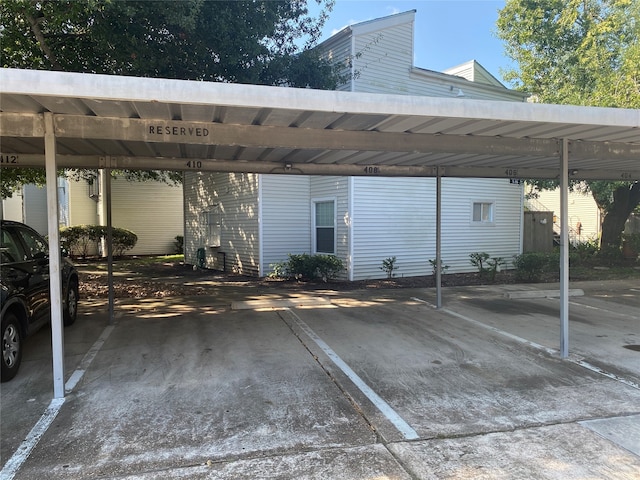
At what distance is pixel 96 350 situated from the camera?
19.2ft

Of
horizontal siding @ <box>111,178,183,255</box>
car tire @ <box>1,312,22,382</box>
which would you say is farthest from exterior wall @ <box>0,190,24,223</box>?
car tire @ <box>1,312,22,382</box>

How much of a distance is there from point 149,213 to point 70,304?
1757cm

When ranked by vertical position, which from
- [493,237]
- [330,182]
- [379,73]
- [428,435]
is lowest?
[428,435]

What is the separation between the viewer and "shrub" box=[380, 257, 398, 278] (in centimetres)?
1254

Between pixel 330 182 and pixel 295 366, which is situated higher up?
pixel 330 182

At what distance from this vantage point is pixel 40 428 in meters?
3.67

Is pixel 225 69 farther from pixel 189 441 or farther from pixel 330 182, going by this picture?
pixel 189 441

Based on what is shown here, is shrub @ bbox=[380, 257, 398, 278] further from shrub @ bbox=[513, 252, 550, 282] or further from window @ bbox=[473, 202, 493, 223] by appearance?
shrub @ bbox=[513, 252, 550, 282]

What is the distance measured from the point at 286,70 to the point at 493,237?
907cm

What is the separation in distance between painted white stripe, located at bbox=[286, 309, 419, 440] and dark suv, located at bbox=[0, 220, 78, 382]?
3.63 meters

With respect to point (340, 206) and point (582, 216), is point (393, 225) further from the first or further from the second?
point (582, 216)

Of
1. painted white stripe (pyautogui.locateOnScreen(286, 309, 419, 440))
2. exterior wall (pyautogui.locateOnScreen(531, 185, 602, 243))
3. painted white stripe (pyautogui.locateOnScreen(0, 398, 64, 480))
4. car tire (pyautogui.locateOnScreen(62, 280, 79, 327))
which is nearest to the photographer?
painted white stripe (pyautogui.locateOnScreen(0, 398, 64, 480))

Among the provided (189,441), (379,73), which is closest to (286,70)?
(379,73)

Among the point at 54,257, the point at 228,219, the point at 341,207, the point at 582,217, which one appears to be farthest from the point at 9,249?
the point at 582,217
